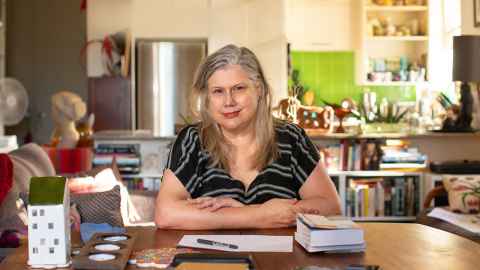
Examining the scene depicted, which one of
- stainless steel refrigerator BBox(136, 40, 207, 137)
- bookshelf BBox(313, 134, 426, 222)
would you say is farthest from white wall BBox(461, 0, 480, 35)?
stainless steel refrigerator BBox(136, 40, 207, 137)

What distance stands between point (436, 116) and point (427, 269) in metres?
5.54

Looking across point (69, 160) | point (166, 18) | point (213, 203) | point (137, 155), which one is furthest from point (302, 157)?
point (166, 18)

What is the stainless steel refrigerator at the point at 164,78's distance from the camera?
7.38 m

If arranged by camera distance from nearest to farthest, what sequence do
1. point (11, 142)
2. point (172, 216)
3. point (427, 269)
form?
point (427, 269), point (172, 216), point (11, 142)

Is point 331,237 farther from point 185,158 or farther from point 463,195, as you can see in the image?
point 463,195

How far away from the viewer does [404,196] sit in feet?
17.8

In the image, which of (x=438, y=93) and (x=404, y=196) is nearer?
(x=404, y=196)

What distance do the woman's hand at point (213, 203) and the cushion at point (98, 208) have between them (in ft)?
2.19

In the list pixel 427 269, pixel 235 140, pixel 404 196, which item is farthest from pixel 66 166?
pixel 427 269

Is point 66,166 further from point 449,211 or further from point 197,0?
point 197,0

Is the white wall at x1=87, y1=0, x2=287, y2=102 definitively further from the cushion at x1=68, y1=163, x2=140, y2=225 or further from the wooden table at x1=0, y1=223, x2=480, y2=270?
the wooden table at x1=0, y1=223, x2=480, y2=270

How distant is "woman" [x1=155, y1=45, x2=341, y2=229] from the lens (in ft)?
7.91

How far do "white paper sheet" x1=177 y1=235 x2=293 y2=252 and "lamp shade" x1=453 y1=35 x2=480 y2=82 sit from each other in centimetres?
343

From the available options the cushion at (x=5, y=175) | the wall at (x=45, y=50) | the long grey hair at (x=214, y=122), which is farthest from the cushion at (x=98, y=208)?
the wall at (x=45, y=50)
